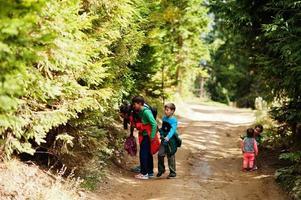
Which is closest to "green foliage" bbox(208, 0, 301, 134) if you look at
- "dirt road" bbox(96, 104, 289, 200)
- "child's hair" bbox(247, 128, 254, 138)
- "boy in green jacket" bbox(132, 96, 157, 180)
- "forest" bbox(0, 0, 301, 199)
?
"forest" bbox(0, 0, 301, 199)

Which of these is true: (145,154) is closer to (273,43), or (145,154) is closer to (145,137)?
(145,137)

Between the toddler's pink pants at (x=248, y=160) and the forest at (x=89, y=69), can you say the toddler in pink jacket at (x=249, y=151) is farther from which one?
the forest at (x=89, y=69)

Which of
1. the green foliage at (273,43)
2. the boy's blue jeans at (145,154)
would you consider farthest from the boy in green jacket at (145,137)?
the green foliage at (273,43)

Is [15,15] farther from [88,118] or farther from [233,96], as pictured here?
[233,96]

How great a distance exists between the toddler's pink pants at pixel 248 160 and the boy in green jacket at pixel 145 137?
116 inches

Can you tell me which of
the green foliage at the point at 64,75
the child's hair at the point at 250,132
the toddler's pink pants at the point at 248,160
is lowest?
the toddler's pink pants at the point at 248,160

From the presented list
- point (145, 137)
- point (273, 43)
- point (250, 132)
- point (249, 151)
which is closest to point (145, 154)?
point (145, 137)

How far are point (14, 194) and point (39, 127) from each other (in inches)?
50.0

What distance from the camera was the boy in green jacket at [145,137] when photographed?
11.1m

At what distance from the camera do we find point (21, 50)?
6.02 m

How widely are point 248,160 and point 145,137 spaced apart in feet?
11.1

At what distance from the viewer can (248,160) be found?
42.4ft

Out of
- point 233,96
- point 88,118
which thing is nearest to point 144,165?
point 88,118

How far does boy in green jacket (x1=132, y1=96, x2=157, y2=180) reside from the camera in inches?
436
